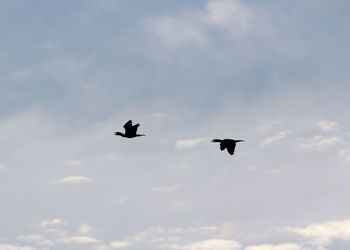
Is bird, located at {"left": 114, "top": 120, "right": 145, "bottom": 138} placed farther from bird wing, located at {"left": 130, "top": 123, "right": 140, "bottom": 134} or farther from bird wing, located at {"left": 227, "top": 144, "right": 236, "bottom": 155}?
bird wing, located at {"left": 227, "top": 144, "right": 236, "bottom": 155}

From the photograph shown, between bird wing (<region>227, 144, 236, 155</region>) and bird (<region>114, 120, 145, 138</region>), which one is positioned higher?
bird (<region>114, 120, 145, 138</region>)

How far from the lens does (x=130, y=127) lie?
108 m

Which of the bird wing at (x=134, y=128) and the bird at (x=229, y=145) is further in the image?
the bird wing at (x=134, y=128)

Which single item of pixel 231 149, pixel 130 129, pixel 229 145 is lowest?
pixel 231 149

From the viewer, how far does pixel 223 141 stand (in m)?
104

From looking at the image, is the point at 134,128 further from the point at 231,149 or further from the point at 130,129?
the point at 231,149

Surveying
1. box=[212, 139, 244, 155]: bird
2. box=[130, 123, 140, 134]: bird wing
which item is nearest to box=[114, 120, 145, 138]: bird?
box=[130, 123, 140, 134]: bird wing

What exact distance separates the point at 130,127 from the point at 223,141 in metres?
12.3

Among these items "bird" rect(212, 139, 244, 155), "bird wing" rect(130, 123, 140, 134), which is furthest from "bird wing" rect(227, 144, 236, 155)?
"bird wing" rect(130, 123, 140, 134)

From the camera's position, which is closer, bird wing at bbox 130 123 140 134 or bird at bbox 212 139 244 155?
bird at bbox 212 139 244 155

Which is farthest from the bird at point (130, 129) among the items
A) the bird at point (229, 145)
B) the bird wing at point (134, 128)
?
the bird at point (229, 145)

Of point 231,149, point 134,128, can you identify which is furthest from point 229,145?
point 134,128

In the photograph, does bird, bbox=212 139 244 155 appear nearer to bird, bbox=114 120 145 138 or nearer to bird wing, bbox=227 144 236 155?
bird wing, bbox=227 144 236 155

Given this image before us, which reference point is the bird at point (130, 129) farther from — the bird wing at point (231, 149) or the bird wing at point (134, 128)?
the bird wing at point (231, 149)
